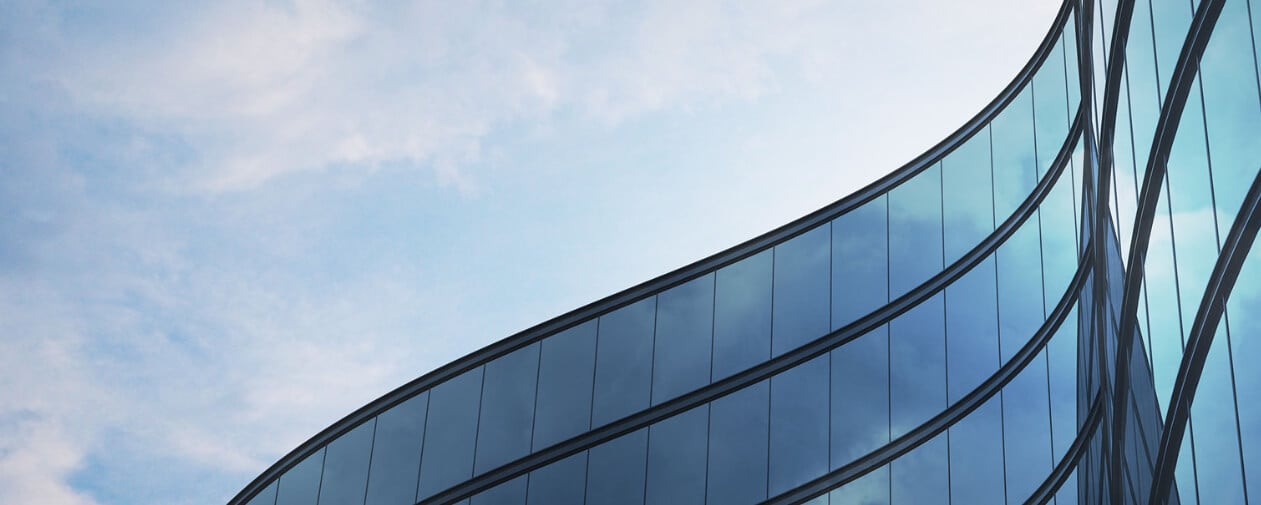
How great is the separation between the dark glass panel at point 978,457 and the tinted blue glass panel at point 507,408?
30.4ft

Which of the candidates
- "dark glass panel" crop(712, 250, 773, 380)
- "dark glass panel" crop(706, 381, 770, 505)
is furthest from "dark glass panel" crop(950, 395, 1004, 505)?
"dark glass panel" crop(712, 250, 773, 380)

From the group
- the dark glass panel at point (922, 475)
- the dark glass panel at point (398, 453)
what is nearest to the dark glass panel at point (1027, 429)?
the dark glass panel at point (922, 475)

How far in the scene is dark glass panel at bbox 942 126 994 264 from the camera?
27984mm

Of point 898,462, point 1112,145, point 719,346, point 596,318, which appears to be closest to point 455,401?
point 596,318

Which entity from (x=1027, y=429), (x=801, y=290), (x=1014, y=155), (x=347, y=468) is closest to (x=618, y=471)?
(x=801, y=290)

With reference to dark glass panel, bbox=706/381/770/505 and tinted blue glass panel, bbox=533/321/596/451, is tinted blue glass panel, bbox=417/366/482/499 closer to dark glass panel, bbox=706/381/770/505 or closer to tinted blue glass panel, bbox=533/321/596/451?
tinted blue glass panel, bbox=533/321/596/451

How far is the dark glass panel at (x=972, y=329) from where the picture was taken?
26453 millimetres

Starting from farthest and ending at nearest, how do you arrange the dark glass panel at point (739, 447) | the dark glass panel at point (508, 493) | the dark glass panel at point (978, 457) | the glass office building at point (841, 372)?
the dark glass panel at point (508, 493) → the dark glass panel at point (739, 447) → the glass office building at point (841, 372) → the dark glass panel at point (978, 457)

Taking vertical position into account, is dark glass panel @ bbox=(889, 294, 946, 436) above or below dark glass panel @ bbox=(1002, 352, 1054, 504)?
above

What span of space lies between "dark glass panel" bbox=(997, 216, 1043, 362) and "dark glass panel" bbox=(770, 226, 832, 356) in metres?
3.83

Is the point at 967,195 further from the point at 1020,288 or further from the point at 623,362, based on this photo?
the point at 623,362

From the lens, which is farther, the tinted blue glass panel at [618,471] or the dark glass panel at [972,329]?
the tinted blue glass panel at [618,471]

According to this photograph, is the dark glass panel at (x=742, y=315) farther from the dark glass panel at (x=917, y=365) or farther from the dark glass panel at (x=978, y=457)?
the dark glass panel at (x=978, y=457)

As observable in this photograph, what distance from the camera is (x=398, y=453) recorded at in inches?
1153
